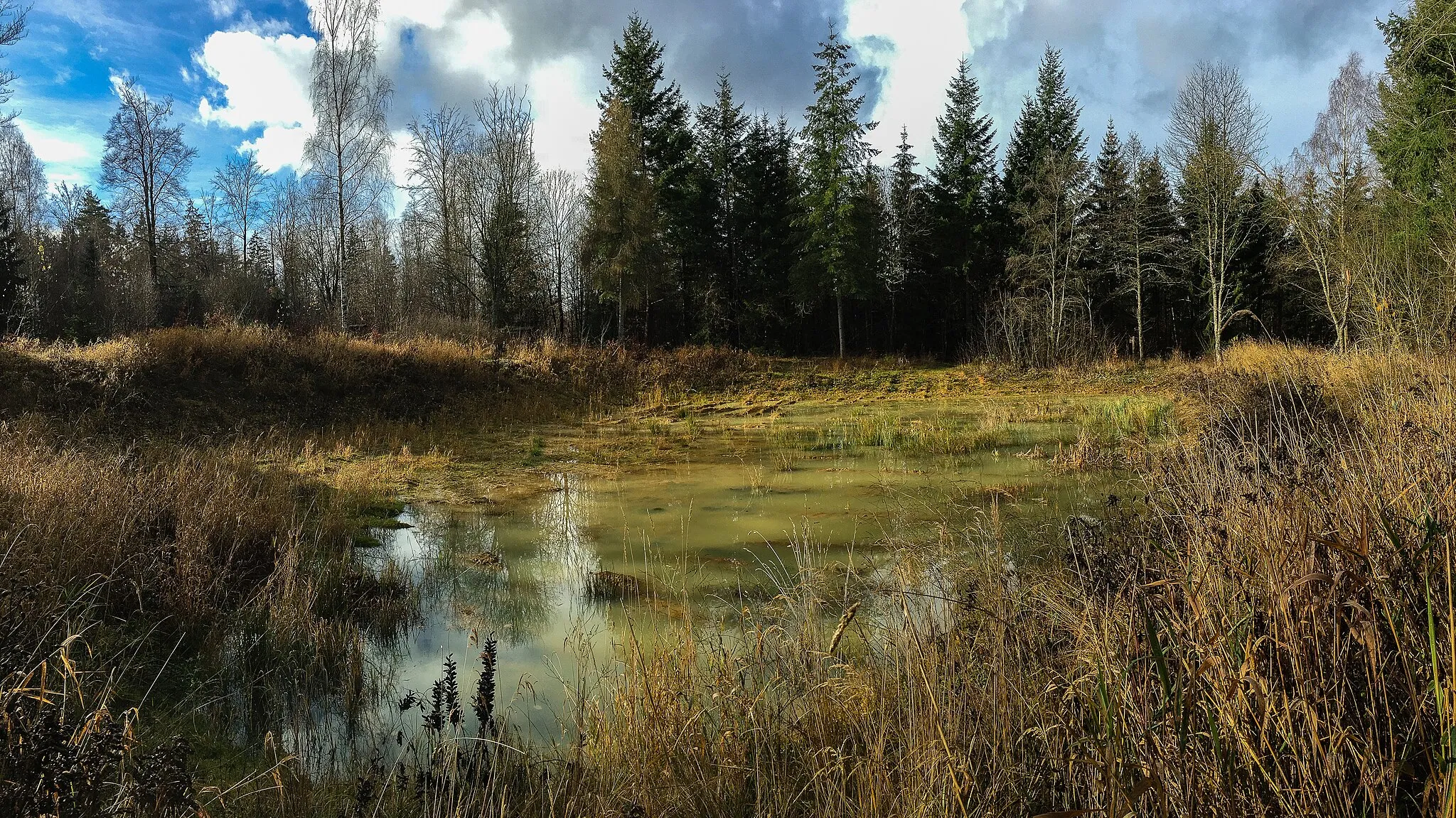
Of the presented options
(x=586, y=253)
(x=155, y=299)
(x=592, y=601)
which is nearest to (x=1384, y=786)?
(x=592, y=601)

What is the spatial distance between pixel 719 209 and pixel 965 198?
1133cm

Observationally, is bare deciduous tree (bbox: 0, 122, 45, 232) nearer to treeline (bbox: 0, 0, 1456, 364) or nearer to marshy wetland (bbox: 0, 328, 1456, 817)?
treeline (bbox: 0, 0, 1456, 364)

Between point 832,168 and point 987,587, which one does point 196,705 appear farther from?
point 832,168

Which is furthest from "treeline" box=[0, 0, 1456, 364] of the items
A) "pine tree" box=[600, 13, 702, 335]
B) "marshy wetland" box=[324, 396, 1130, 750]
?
"marshy wetland" box=[324, 396, 1130, 750]

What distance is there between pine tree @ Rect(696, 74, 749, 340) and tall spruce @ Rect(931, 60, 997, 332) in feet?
31.2

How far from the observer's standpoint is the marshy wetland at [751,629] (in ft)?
7.09

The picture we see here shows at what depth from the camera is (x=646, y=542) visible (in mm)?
6074

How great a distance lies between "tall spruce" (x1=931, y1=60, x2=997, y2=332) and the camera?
3231cm

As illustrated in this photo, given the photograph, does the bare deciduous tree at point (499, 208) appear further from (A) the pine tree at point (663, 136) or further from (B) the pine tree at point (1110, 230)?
(B) the pine tree at point (1110, 230)

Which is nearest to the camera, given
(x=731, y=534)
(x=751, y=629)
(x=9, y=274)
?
(x=751, y=629)

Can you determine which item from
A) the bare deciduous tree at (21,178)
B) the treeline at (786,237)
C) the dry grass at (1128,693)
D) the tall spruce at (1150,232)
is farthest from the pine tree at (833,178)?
the bare deciduous tree at (21,178)

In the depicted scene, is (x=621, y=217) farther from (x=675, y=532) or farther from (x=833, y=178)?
(x=675, y=532)

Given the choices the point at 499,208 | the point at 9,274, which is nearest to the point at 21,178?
the point at 9,274

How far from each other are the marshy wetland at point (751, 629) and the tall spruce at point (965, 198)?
73.2 ft
